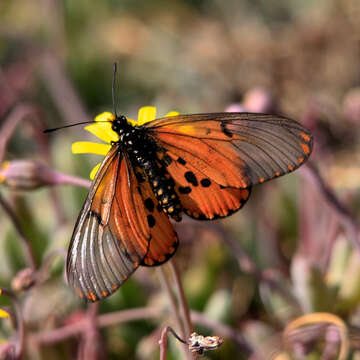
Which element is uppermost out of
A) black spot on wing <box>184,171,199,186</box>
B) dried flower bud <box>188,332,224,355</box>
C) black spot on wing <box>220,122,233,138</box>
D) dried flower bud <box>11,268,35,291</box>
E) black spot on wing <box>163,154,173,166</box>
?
black spot on wing <box>220,122,233,138</box>

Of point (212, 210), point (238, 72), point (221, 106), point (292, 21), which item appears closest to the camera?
point (212, 210)

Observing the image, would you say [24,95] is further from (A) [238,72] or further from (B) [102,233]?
(B) [102,233]

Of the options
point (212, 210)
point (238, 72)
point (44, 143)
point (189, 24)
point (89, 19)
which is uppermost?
point (89, 19)

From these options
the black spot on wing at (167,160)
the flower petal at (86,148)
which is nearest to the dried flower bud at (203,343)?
the black spot on wing at (167,160)

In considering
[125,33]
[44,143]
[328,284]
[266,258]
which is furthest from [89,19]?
[328,284]

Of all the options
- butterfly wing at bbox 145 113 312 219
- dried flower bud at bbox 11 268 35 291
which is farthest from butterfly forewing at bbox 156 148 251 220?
dried flower bud at bbox 11 268 35 291

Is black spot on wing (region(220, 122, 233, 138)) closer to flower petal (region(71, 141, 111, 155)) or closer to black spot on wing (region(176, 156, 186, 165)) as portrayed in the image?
black spot on wing (region(176, 156, 186, 165))
